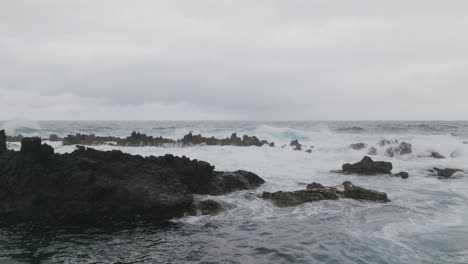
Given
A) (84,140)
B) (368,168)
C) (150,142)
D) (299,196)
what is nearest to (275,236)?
(299,196)

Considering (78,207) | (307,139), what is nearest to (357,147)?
(307,139)

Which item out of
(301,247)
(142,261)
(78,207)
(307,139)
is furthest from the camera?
(307,139)

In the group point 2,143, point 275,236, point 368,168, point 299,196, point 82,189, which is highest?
point 2,143

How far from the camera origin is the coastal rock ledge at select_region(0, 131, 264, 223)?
11508mm

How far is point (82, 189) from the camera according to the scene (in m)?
11.9

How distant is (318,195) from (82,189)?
316 inches

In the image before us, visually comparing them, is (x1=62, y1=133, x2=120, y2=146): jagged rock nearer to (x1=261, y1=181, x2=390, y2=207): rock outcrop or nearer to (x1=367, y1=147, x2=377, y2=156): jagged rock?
(x1=367, y1=147, x2=377, y2=156): jagged rock

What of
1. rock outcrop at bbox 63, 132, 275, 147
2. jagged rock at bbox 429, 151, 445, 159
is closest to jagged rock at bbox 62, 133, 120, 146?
rock outcrop at bbox 63, 132, 275, 147

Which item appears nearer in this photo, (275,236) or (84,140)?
(275,236)

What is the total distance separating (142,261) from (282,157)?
1993 cm

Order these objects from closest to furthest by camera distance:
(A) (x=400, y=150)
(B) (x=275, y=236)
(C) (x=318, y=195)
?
(B) (x=275, y=236) → (C) (x=318, y=195) → (A) (x=400, y=150)

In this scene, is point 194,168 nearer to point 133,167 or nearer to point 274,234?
point 133,167

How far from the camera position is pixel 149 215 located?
11.8 metres

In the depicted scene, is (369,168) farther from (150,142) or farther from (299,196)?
(150,142)
